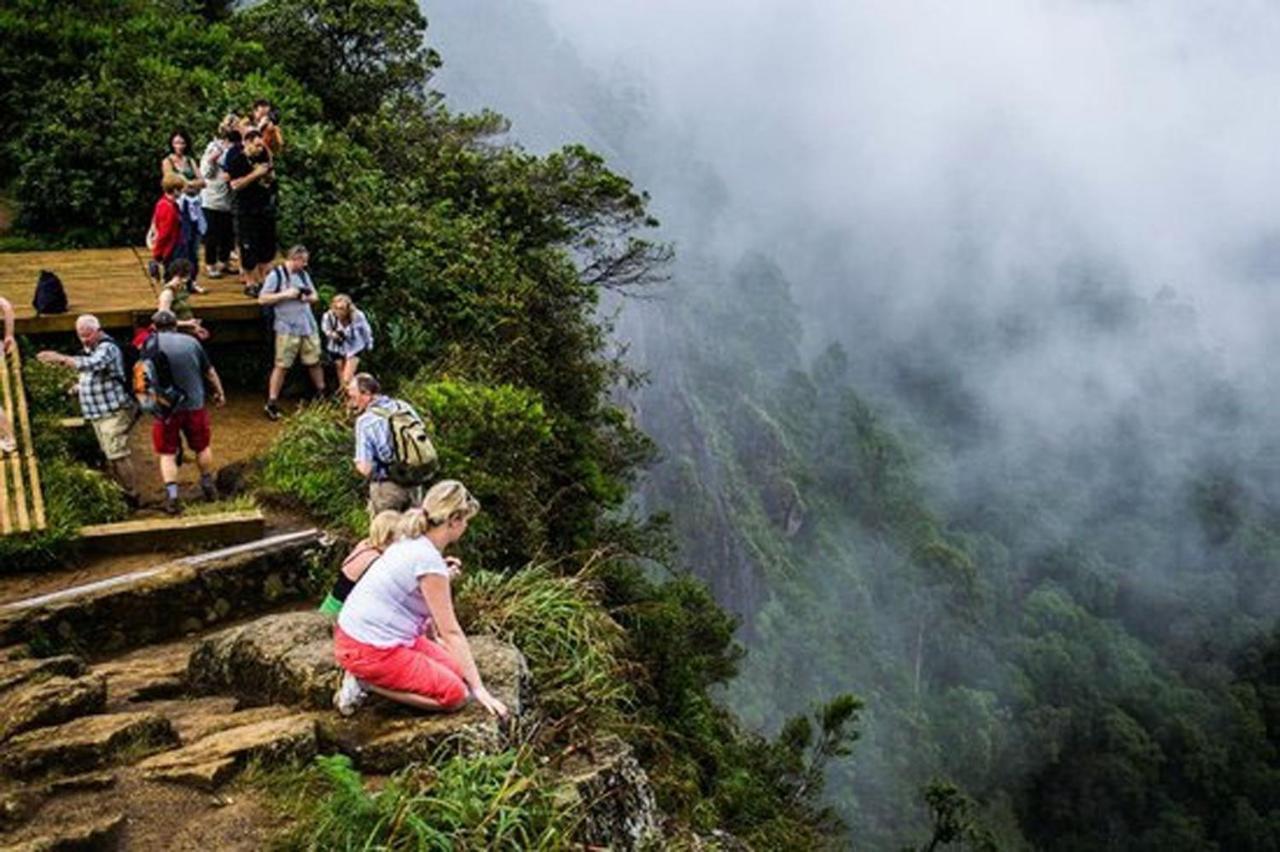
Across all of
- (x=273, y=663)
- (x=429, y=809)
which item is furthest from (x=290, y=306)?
(x=429, y=809)

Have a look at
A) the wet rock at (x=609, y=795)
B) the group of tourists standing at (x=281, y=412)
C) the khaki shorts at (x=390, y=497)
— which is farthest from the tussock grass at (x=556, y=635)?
the khaki shorts at (x=390, y=497)

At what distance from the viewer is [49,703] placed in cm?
578

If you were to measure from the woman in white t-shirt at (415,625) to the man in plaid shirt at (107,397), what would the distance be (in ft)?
13.7

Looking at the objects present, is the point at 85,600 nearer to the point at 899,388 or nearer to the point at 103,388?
the point at 103,388

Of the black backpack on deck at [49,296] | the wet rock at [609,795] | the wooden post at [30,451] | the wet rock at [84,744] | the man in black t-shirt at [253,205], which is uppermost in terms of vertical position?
the man in black t-shirt at [253,205]

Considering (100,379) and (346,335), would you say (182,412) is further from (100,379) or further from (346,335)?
(346,335)

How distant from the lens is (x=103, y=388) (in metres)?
8.84

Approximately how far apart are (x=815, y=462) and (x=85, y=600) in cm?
8907

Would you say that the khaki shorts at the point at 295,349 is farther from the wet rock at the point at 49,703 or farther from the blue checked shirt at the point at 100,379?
the wet rock at the point at 49,703

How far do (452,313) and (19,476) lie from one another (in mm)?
4724

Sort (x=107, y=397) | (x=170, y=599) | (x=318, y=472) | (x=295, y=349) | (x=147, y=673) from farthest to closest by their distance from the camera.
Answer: (x=295, y=349), (x=318, y=472), (x=107, y=397), (x=170, y=599), (x=147, y=673)

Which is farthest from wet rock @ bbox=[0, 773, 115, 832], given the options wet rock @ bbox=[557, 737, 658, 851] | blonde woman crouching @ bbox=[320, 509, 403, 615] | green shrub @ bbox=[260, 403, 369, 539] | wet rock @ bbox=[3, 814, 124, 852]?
green shrub @ bbox=[260, 403, 369, 539]

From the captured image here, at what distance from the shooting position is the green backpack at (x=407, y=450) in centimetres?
761

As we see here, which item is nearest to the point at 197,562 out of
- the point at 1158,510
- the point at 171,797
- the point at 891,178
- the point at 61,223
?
the point at 171,797
